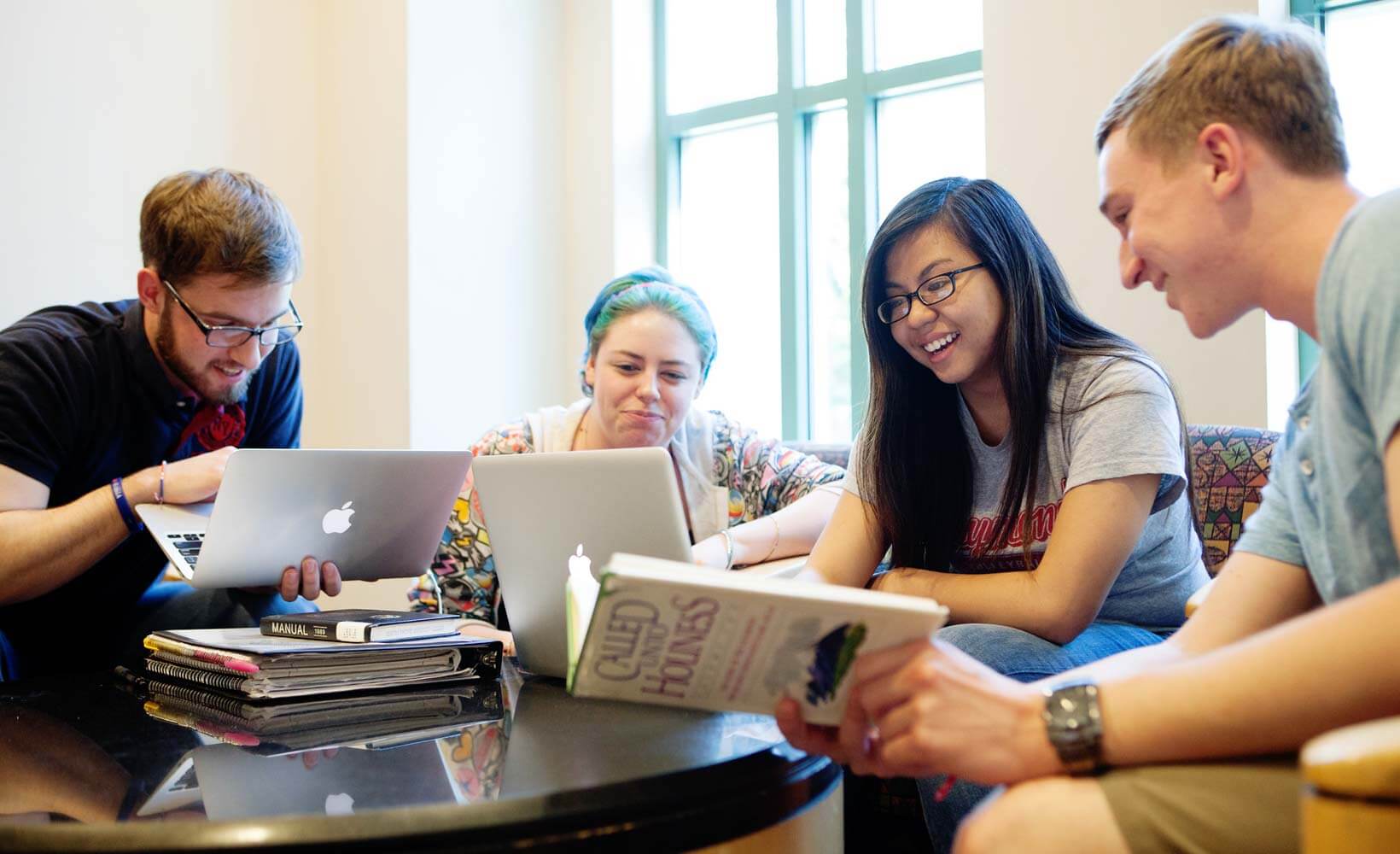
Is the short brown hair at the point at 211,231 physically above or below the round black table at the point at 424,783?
above

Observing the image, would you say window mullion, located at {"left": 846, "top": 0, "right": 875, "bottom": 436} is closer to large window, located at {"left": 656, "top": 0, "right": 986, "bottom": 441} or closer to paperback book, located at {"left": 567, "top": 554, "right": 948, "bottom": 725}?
large window, located at {"left": 656, "top": 0, "right": 986, "bottom": 441}

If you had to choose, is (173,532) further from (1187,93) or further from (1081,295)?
(1081,295)

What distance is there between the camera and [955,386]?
1.82 m

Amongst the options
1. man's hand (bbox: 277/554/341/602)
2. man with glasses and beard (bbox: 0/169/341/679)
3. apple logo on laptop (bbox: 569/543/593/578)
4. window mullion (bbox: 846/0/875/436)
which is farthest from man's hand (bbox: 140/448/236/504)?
window mullion (bbox: 846/0/875/436)

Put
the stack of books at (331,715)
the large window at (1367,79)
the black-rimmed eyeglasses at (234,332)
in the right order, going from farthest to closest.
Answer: the large window at (1367,79) < the black-rimmed eyeglasses at (234,332) < the stack of books at (331,715)

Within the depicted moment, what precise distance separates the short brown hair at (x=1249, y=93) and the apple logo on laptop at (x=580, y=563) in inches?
28.7

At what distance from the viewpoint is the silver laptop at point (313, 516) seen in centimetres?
163

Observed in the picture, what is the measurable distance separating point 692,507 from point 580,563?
886mm

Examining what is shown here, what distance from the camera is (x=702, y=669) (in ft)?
2.97

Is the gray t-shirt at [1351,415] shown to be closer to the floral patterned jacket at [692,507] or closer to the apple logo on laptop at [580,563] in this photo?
the apple logo on laptop at [580,563]

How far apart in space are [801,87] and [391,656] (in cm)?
281

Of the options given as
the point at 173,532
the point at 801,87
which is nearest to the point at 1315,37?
the point at 173,532

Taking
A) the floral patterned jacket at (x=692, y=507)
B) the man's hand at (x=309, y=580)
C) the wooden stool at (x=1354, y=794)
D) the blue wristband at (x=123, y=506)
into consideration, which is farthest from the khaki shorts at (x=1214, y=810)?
the blue wristband at (x=123, y=506)

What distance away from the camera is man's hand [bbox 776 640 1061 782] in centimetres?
89
